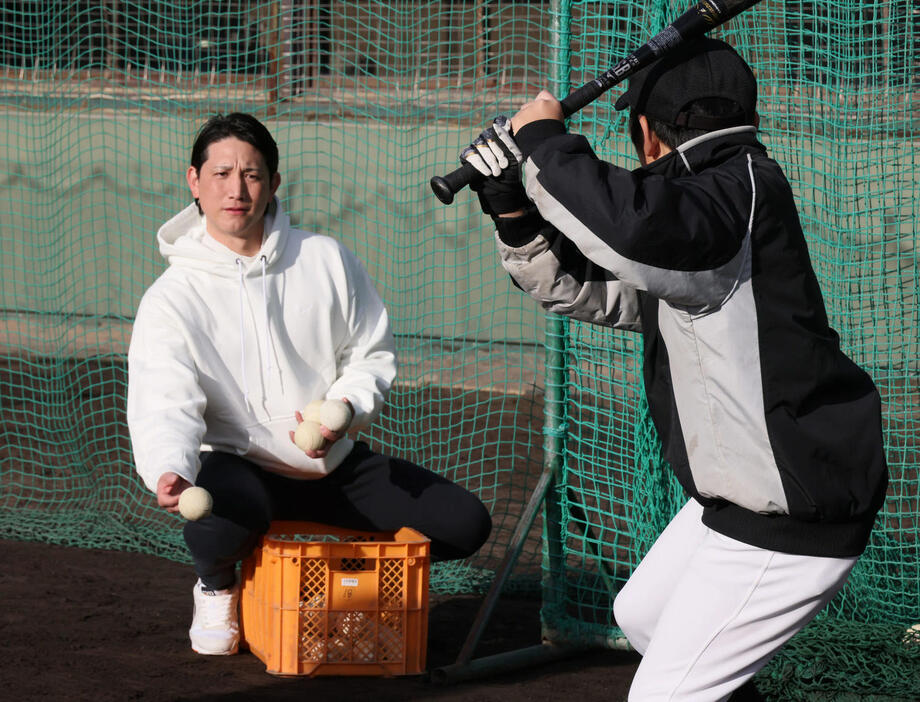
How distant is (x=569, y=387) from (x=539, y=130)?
6.44 ft

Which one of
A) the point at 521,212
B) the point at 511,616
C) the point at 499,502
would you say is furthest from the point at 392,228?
the point at 521,212

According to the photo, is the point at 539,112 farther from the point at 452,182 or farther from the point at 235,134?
the point at 235,134

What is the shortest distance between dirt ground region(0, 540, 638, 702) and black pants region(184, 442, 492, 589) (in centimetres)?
34

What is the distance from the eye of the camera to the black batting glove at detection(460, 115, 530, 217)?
2512mm

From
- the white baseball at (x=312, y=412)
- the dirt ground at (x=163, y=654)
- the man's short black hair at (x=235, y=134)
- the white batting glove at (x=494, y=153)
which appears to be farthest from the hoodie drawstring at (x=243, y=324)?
the white batting glove at (x=494, y=153)

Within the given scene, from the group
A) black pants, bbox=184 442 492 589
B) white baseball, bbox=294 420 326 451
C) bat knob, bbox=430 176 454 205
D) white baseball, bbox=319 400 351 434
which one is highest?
bat knob, bbox=430 176 454 205

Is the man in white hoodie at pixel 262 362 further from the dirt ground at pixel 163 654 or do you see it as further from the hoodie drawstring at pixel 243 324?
the dirt ground at pixel 163 654

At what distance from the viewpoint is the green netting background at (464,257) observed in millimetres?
4219

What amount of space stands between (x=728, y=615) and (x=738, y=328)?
550 mm

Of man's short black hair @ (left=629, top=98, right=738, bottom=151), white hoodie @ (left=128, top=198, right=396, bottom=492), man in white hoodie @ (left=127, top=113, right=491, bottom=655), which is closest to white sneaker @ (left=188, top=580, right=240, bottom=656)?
man in white hoodie @ (left=127, top=113, right=491, bottom=655)

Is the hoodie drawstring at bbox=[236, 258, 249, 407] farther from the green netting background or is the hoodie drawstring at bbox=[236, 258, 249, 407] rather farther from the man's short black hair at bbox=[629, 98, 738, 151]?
the man's short black hair at bbox=[629, 98, 738, 151]

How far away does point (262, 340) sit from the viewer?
393 centimetres

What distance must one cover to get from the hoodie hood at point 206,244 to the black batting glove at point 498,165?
1.46m

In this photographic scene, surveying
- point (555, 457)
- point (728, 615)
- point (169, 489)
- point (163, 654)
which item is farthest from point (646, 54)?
point (163, 654)
